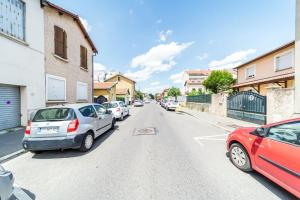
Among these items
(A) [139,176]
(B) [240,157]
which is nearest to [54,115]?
(A) [139,176]

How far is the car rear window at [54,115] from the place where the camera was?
5.18m

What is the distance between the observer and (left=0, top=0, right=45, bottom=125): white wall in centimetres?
779

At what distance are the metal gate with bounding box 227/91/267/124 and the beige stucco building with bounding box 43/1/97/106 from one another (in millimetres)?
12937

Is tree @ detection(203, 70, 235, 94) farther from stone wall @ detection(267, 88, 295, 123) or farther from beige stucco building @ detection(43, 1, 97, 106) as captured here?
beige stucco building @ detection(43, 1, 97, 106)

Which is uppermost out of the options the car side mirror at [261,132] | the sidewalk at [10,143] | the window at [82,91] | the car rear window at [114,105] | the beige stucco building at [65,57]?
the beige stucco building at [65,57]

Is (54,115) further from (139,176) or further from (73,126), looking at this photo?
(139,176)

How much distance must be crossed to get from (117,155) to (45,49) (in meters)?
9.16

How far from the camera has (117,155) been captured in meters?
5.07

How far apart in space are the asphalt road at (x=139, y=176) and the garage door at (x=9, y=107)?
432 centimetres

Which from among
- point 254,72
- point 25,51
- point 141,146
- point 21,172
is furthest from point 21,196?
point 254,72

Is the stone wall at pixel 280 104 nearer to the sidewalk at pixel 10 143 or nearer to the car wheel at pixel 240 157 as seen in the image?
the car wheel at pixel 240 157

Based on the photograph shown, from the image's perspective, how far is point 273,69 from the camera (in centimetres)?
1788

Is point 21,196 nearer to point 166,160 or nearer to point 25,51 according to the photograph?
point 166,160

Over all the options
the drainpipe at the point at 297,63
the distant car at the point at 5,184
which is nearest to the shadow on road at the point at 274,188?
the distant car at the point at 5,184
